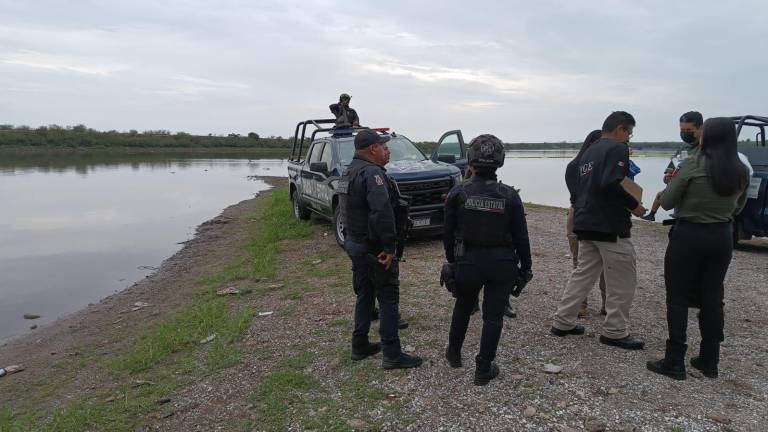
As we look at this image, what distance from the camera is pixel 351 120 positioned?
12156mm

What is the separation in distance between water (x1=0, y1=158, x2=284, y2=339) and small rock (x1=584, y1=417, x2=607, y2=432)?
754 cm

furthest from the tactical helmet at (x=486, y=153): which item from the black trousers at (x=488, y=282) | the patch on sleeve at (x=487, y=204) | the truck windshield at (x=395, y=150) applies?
the truck windshield at (x=395, y=150)

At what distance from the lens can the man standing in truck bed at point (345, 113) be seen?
12.0m

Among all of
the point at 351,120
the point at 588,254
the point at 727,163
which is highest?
the point at 351,120

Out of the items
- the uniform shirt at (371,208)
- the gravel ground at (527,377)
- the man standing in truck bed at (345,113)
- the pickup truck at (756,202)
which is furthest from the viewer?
the man standing in truck bed at (345,113)

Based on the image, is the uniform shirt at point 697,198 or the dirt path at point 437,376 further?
the uniform shirt at point 697,198

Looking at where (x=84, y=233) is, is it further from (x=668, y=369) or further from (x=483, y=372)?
(x=668, y=369)

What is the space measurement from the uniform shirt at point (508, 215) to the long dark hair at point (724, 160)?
4.47 feet

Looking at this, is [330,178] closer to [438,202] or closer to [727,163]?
[438,202]

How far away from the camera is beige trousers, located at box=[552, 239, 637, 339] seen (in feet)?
14.3

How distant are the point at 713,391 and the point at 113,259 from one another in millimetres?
11560

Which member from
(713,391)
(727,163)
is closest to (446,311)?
(713,391)

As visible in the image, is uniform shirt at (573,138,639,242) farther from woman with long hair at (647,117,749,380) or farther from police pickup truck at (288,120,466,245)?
police pickup truck at (288,120,466,245)

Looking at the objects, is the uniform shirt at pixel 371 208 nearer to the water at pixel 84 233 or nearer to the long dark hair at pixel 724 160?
the long dark hair at pixel 724 160
